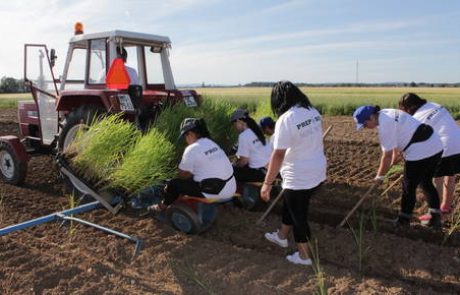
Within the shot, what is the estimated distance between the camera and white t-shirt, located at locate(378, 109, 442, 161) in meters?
4.00

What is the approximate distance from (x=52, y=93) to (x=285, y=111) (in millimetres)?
4188

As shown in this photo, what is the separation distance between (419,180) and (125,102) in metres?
3.25

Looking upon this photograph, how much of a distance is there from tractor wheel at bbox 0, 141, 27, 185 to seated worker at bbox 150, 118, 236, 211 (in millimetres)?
2713

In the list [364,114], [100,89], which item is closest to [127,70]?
[100,89]

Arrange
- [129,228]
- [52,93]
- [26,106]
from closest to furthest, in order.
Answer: [129,228] → [52,93] → [26,106]

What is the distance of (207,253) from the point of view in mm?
3734

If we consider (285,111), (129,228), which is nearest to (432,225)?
(285,111)

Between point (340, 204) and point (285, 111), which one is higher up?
point (285, 111)

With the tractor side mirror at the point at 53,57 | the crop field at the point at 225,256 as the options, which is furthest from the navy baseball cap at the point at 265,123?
the tractor side mirror at the point at 53,57

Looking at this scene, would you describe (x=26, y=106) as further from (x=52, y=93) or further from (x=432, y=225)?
(x=432, y=225)

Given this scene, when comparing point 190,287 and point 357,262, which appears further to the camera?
point 357,262

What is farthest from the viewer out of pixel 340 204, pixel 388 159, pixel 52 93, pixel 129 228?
pixel 52 93

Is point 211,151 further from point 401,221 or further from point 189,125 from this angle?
point 401,221

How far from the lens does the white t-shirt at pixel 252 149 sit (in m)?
4.96
